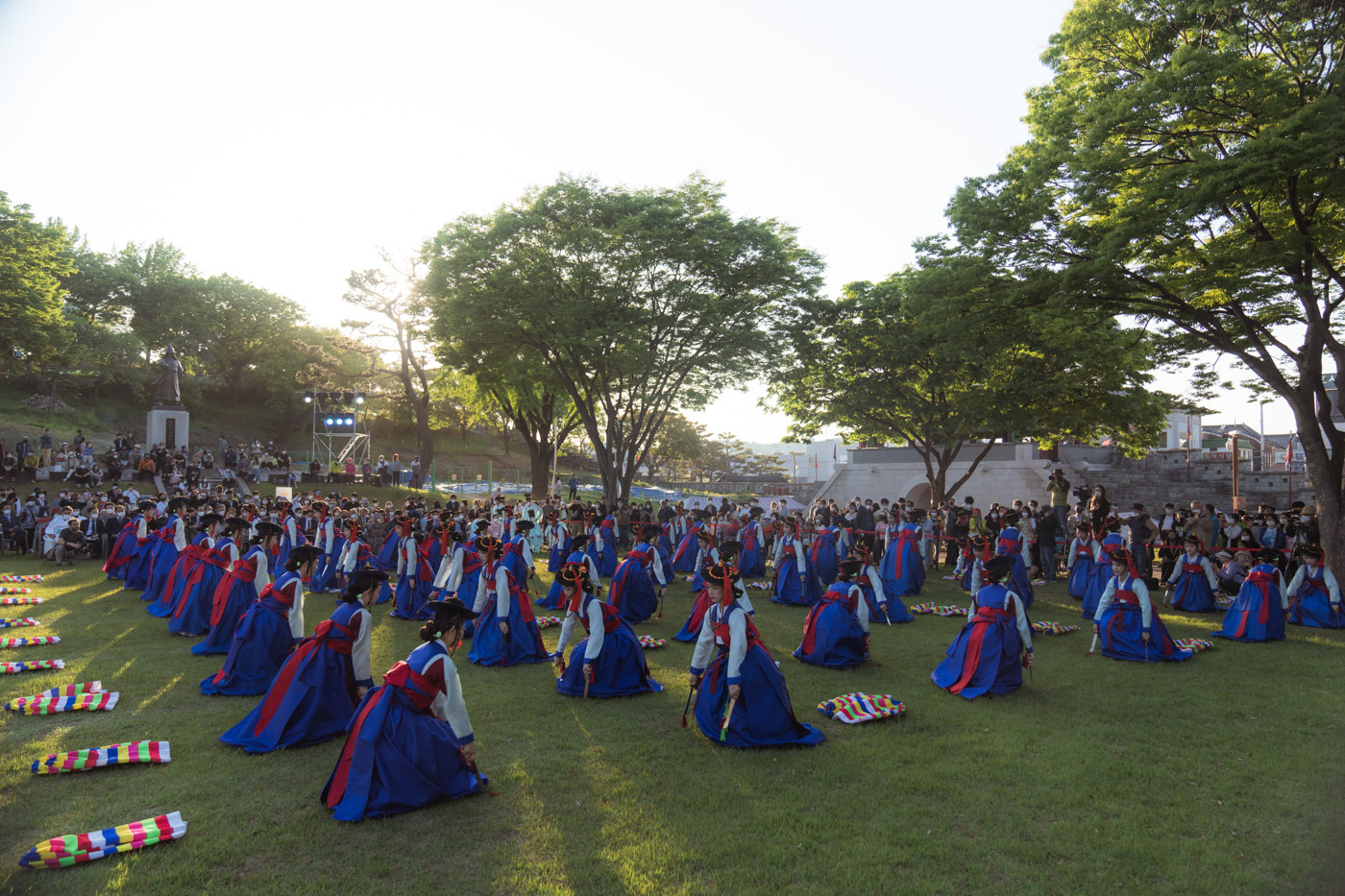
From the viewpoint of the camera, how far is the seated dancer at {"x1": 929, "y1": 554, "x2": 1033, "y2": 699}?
8.53 meters

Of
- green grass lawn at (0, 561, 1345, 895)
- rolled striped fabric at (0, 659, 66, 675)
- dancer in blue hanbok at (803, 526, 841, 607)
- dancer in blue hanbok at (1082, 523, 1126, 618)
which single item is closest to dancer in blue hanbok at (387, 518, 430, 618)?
green grass lawn at (0, 561, 1345, 895)

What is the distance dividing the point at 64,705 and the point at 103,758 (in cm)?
210

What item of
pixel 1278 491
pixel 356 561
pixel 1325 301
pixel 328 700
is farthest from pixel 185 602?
pixel 1278 491

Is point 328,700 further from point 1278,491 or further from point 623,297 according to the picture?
point 1278,491

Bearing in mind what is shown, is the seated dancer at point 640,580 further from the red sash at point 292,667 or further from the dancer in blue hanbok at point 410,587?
the red sash at point 292,667

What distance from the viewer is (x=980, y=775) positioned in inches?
246

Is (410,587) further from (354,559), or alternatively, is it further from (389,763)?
(389,763)

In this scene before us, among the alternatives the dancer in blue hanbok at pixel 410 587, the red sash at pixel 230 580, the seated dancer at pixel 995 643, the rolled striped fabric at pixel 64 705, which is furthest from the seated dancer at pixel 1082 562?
the rolled striped fabric at pixel 64 705

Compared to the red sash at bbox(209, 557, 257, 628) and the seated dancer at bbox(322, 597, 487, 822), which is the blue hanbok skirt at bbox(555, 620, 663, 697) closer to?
the seated dancer at bbox(322, 597, 487, 822)

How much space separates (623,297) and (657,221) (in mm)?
2782

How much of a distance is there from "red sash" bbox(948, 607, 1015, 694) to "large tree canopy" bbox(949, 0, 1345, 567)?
8425mm

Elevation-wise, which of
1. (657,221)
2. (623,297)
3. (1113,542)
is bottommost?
(1113,542)

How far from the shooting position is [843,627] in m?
9.92

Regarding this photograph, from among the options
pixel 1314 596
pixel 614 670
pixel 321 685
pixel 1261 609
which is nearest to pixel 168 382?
pixel 321 685
